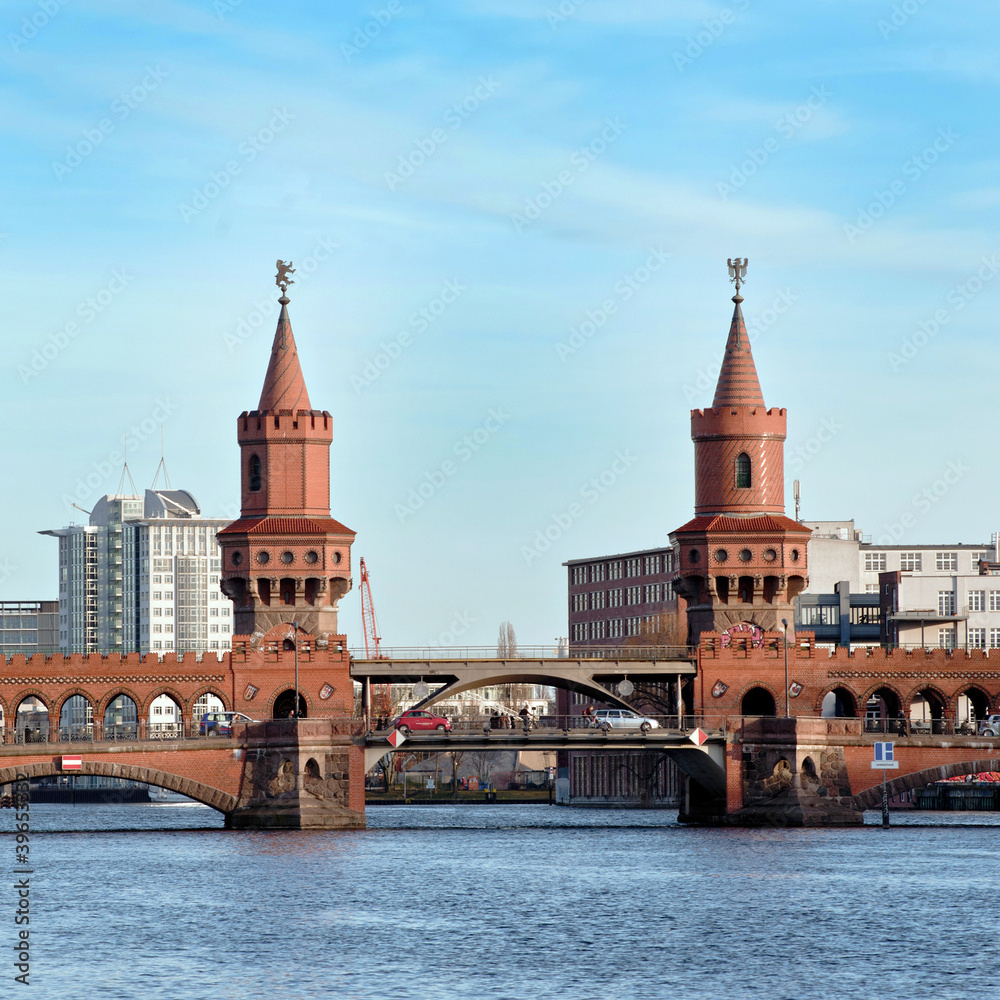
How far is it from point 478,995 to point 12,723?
66.2 metres

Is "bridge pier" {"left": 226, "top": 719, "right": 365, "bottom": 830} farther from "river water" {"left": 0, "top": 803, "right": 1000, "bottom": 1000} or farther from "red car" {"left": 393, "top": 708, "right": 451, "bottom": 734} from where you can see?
"red car" {"left": 393, "top": 708, "right": 451, "bottom": 734}

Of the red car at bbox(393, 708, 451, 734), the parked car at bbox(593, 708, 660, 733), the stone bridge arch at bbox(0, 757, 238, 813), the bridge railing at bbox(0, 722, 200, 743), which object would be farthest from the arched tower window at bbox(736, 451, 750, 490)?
the stone bridge arch at bbox(0, 757, 238, 813)

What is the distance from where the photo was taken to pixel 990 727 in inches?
4813

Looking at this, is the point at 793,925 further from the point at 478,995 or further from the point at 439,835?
the point at 439,835

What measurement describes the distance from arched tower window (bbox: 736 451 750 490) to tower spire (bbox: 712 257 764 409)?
3.08 metres

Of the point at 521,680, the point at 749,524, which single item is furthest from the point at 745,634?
the point at 521,680

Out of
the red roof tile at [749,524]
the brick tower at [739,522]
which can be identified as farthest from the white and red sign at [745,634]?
the red roof tile at [749,524]

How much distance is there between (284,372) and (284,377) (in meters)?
0.32

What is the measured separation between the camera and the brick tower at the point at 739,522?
127 m

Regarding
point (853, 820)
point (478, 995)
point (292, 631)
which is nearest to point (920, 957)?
point (478, 995)

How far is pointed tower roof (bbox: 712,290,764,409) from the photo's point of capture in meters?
128

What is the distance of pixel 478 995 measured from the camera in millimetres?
60062

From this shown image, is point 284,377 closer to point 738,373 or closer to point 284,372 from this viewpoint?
point 284,372

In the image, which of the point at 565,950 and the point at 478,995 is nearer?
the point at 478,995
